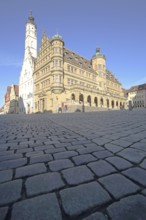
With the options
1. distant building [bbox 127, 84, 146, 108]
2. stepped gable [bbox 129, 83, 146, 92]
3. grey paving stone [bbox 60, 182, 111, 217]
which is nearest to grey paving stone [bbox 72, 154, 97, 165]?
grey paving stone [bbox 60, 182, 111, 217]

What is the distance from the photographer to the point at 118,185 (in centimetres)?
163

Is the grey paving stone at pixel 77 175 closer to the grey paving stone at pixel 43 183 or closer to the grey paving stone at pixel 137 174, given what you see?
the grey paving stone at pixel 43 183

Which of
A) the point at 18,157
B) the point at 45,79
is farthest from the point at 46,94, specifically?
the point at 18,157

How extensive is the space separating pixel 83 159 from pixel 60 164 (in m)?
0.40

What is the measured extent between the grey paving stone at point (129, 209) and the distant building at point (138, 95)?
89.6 metres

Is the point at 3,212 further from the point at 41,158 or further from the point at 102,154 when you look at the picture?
the point at 102,154

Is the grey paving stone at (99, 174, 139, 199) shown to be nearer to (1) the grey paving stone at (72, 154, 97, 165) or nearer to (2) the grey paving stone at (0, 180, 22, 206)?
(1) the grey paving stone at (72, 154, 97, 165)

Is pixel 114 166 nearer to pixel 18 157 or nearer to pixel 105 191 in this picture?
pixel 105 191

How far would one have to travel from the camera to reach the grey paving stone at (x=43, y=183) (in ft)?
5.15

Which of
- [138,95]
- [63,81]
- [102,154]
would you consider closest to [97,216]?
[102,154]

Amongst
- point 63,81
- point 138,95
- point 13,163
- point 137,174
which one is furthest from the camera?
point 138,95

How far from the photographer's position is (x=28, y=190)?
5.18 feet

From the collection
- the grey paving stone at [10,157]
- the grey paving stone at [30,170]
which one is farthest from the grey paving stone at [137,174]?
the grey paving stone at [10,157]

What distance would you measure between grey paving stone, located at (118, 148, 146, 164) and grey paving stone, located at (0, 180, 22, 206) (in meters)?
1.62
